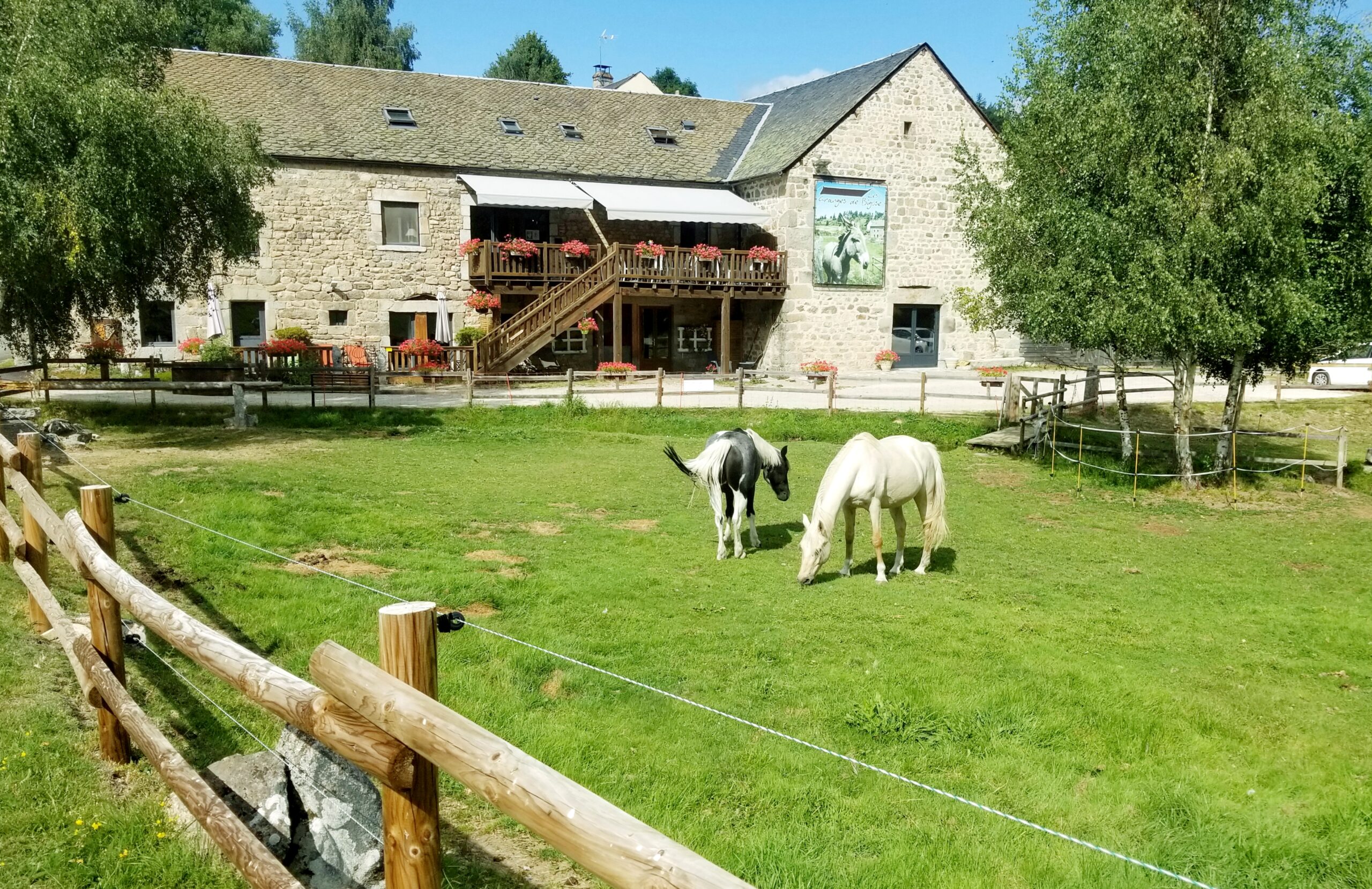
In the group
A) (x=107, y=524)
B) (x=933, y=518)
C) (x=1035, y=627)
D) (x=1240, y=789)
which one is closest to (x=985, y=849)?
(x=1240, y=789)

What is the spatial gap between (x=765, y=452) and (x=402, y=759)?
29.5ft

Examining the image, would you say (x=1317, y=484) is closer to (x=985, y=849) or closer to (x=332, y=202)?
(x=985, y=849)

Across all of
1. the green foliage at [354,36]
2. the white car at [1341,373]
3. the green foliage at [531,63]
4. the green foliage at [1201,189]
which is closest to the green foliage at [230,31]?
the green foliage at [354,36]

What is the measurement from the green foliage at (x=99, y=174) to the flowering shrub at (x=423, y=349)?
413 inches

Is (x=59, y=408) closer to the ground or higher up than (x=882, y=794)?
higher up

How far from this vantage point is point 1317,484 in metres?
16.5

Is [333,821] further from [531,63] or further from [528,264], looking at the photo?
[531,63]

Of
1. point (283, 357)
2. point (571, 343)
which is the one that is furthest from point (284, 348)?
point (571, 343)

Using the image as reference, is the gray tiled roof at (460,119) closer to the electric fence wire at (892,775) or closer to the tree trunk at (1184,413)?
the tree trunk at (1184,413)

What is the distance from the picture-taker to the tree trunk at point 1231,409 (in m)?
16.9

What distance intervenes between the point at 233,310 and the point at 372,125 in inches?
274

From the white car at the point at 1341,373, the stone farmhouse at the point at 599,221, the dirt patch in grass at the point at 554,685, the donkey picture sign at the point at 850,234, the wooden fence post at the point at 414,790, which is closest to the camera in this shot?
the wooden fence post at the point at 414,790

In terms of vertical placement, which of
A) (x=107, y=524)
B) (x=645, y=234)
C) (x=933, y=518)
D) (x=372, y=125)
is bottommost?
(x=933, y=518)

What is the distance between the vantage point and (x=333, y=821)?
14.2ft
